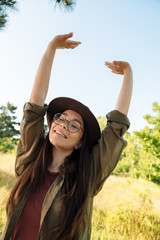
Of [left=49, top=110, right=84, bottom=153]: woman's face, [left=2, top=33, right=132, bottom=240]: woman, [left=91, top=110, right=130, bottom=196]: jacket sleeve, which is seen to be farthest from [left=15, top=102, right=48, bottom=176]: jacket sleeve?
[left=91, top=110, right=130, bottom=196]: jacket sleeve

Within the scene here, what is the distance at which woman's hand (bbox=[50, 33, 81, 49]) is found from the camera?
5.12 feet

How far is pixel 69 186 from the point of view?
1337 mm

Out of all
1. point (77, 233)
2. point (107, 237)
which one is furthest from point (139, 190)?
point (77, 233)

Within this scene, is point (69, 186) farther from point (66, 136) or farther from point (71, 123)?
point (71, 123)

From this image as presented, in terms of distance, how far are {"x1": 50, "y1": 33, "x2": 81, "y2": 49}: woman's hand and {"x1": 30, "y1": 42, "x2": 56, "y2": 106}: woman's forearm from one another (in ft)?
0.13

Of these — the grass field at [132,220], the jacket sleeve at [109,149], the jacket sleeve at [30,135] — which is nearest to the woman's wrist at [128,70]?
the jacket sleeve at [109,149]

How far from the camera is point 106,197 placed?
19.2ft

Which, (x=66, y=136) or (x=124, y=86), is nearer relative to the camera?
(x=66, y=136)

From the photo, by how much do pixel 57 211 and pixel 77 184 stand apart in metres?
0.22

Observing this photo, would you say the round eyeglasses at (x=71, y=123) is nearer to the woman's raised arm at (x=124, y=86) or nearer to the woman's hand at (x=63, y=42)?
the woman's raised arm at (x=124, y=86)

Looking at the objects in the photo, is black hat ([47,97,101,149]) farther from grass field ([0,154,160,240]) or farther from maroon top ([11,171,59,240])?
grass field ([0,154,160,240])

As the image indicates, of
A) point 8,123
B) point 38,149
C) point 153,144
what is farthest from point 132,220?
point 8,123

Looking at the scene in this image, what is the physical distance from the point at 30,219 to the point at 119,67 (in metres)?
1.47

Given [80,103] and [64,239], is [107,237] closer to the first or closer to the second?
[64,239]
